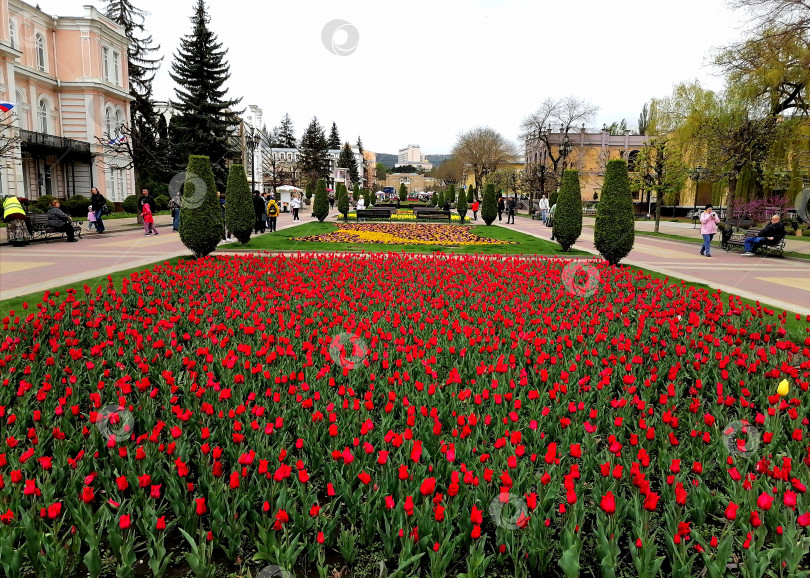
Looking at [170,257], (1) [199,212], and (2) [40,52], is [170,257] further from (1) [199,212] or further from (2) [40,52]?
(2) [40,52]

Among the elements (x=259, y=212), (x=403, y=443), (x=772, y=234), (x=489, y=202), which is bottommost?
(x=403, y=443)

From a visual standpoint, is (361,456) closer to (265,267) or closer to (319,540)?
(319,540)

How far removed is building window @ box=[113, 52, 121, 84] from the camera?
1569 inches

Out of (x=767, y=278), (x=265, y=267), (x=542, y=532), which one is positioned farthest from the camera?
(x=767, y=278)

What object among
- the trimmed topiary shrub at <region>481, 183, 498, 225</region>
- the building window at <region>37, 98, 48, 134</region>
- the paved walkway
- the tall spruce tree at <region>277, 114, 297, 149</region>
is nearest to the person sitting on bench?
the paved walkway

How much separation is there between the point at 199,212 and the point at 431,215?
23205mm

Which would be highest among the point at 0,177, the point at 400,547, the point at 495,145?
the point at 495,145

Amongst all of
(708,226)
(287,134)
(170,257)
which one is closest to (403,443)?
(170,257)

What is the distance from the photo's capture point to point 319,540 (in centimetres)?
244

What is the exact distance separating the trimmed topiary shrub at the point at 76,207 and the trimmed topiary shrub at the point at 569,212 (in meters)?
Result: 24.5

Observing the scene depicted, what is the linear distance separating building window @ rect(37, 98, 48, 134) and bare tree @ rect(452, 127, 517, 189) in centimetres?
4544

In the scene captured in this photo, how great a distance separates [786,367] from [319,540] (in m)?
4.20

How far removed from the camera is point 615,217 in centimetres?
Answer: 1305

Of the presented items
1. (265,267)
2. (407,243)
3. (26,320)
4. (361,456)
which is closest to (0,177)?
(407,243)
